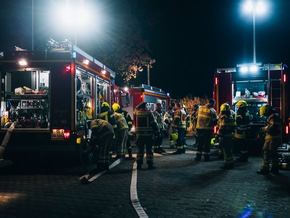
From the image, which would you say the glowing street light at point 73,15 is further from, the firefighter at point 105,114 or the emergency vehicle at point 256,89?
the firefighter at point 105,114

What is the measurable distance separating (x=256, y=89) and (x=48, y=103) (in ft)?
23.0

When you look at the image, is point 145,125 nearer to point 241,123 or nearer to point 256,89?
point 241,123

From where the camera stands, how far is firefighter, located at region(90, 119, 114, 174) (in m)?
8.63

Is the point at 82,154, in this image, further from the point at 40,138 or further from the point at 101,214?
the point at 101,214

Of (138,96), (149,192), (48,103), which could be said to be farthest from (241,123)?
(138,96)

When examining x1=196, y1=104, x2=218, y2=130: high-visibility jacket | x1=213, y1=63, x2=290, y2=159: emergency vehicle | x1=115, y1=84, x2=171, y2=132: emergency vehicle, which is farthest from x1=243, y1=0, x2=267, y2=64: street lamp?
x1=196, y1=104, x2=218, y2=130: high-visibility jacket

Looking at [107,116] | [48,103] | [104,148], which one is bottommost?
[104,148]

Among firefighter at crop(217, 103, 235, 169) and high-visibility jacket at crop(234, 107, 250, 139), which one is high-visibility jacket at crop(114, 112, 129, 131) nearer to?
firefighter at crop(217, 103, 235, 169)

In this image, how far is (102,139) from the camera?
8719 millimetres

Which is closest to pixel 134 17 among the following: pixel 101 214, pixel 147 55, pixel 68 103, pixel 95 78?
pixel 147 55

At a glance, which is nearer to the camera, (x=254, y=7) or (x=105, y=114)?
(x=105, y=114)

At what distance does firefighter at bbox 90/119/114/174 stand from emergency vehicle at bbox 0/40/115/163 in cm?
43

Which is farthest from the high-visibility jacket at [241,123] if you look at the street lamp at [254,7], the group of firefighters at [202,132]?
the street lamp at [254,7]

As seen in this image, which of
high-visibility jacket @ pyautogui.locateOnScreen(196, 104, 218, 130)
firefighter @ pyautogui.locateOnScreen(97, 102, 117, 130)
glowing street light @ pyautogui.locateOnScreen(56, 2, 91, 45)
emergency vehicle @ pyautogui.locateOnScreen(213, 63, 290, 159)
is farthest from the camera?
glowing street light @ pyautogui.locateOnScreen(56, 2, 91, 45)
